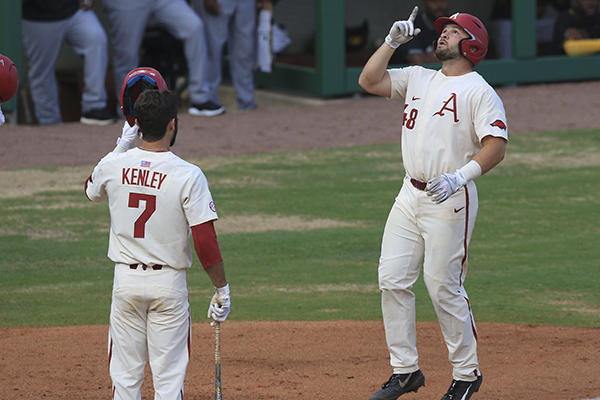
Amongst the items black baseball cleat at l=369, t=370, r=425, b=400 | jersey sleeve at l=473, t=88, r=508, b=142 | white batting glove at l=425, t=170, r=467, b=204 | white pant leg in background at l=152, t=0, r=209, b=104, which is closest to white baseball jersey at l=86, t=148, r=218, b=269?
white batting glove at l=425, t=170, r=467, b=204


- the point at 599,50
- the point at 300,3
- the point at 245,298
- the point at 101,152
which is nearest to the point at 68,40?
the point at 101,152

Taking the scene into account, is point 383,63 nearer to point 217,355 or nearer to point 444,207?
point 444,207

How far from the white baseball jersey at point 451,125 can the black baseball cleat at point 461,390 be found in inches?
41.4

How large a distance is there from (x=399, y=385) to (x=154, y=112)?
1.91 m

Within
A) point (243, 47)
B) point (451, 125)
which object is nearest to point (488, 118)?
point (451, 125)

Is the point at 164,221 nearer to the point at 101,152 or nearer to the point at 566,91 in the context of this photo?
the point at 101,152

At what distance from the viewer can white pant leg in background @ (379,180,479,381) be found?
441 cm

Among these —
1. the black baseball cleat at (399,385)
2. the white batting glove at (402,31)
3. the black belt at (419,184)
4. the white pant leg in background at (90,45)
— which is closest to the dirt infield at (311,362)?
the black baseball cleat at (399,385)

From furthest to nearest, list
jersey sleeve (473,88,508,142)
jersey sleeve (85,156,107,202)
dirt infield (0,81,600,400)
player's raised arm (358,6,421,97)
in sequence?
dirt infield (0,81,600,400) < player's raised arm (358,6,421,97) < jersey sleeve (473,88,508,142) < jersey sleeve (85,156,107,202)

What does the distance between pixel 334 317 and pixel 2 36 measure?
8772 millimetres

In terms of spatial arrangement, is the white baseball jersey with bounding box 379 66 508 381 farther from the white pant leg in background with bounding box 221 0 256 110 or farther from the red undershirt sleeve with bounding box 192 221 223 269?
the white pant leg in background with bounding box 221 0 256 110

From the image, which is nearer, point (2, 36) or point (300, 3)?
point (2, 36)

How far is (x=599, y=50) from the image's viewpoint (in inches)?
623

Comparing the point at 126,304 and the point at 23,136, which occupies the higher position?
the point at 126,304
